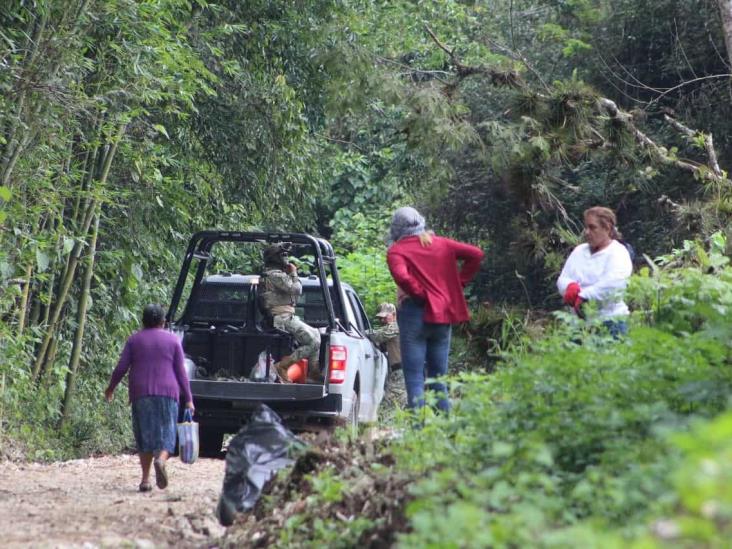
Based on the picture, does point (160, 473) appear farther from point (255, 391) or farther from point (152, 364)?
point (255, 391)

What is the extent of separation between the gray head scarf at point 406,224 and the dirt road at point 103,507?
242 cm

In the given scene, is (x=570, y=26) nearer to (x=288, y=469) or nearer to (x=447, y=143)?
(x=447, y=143)

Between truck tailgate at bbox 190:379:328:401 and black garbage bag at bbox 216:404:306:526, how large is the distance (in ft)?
8.16

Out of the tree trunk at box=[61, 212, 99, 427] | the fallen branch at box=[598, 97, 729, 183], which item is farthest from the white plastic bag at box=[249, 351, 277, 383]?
the fallen branch at box=[598, 97, 729, 183]

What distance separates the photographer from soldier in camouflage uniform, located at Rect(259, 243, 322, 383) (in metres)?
11.0

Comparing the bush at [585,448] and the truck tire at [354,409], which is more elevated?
the bush at [585,448]

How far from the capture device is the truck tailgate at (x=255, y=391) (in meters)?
10.5

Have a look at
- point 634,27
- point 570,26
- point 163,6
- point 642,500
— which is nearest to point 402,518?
point 642,500

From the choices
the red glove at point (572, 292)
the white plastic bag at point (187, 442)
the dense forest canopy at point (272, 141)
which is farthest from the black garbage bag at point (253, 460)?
the dense forest canopy at point (272, 141)

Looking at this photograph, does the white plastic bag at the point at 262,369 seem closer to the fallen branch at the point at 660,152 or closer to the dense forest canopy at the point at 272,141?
the dense forest canopy at the point at 272,141

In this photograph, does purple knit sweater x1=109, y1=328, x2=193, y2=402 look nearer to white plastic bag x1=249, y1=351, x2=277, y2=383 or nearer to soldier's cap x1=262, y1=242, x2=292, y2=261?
white plastic bag x1=249, y1=351, x2=277, y2=383

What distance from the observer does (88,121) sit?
1287cm

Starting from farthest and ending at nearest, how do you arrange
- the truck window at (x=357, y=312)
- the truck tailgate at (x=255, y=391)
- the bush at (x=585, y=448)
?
1. the truck window at (x=357, y=312)
2. the truck tailgate at (x=255, y=391)
3. the bush at (x=585, y=448)

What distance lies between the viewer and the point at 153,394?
9586 millimetres
